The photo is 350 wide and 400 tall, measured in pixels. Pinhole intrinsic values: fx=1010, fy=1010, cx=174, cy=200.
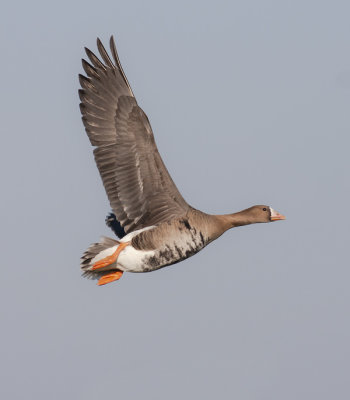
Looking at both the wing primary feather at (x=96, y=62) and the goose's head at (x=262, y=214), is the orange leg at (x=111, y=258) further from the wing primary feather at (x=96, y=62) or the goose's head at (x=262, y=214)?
the wing primary feather at (x=96, y=62)

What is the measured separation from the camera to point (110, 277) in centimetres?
1898

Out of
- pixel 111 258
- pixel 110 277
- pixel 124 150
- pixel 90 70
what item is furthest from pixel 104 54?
pixel 110 277

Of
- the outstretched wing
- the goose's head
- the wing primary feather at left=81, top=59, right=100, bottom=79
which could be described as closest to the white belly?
the outstretched wing

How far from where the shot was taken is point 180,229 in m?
18.3

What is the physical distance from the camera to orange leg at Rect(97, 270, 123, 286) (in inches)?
745

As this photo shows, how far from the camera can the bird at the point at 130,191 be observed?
18328 mm

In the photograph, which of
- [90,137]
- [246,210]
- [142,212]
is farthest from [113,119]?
[246,210]

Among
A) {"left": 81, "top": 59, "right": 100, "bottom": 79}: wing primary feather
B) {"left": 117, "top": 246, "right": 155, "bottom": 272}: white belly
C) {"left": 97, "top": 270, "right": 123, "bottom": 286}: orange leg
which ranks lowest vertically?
{"left": 97, "top": 270, "right": 123, "bottom": 286}: orange leg

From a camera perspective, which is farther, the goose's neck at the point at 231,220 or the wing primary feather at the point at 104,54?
the goose's neck at the point at 231,220

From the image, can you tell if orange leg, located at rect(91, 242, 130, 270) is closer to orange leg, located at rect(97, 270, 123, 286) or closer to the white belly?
the white belly

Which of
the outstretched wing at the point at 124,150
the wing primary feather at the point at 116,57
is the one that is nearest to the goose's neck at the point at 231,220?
the outstretched wing at the point at 124,150

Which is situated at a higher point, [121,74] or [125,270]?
[121,74]

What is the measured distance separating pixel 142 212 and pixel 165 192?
23.8 inches

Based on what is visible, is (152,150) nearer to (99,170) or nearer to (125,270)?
(99,170)
